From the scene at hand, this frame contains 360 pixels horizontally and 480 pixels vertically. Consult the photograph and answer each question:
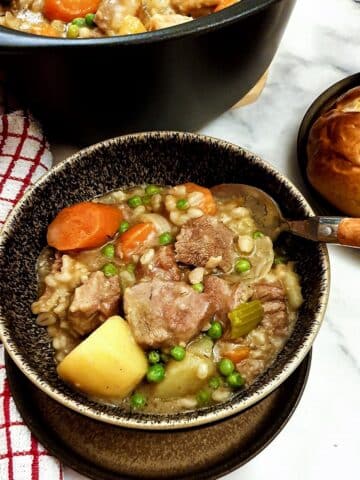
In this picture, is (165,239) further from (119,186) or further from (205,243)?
(119,186)

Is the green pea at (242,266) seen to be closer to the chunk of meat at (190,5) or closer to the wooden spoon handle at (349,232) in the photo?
the wooden spoon handle at (349,232)

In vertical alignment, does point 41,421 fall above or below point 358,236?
below

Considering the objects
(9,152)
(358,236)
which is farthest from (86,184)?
(358,236)

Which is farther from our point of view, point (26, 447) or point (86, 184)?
point (86, 184)

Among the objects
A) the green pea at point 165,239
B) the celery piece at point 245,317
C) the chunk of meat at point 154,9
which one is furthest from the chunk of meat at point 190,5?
the celery piece at point 245,317

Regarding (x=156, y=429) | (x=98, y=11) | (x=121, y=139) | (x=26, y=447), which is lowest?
(x=26, y=447)

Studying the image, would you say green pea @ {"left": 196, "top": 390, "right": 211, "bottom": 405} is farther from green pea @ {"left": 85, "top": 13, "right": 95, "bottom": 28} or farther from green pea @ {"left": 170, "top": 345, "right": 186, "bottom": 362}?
green pea @ {"left": 85, "top": 13, "right": 95, "bottom": 28}

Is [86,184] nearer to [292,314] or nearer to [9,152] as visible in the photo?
[9,152]
